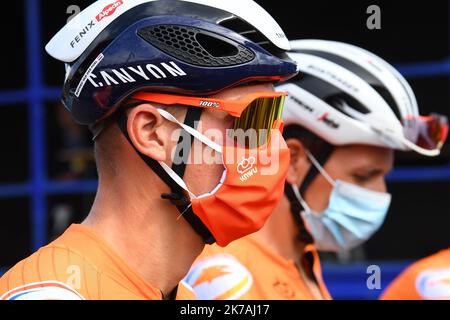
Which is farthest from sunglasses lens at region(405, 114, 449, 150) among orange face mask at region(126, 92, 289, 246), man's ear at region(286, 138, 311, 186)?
orange face mask at region(126, 92, 289, 246)

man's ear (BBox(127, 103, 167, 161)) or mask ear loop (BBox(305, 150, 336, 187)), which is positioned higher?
man's ear (BBox(127, 103, 167, 161))

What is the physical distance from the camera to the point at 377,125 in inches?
156

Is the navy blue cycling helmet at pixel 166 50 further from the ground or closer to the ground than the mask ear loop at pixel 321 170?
further from the ground

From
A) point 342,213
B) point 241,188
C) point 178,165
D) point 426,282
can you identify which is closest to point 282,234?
point 342,213

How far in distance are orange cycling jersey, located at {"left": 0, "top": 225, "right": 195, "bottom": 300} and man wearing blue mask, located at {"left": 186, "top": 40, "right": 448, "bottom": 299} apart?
1.49 meters

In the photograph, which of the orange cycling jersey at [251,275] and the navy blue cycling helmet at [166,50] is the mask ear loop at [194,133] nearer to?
the navy blue cycling helmet at [166,50]

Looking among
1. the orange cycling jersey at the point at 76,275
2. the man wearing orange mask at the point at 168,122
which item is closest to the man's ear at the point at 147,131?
the man wearing orange mask at the point at 168,122

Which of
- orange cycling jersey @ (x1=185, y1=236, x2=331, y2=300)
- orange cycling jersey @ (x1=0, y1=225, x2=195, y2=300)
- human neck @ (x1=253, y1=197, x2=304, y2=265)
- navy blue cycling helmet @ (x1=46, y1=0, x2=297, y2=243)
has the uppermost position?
navy blue cycling helmet @ (x1=46, y1=0, x2=297, y2=243)

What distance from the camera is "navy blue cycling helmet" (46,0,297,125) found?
248 centimetres

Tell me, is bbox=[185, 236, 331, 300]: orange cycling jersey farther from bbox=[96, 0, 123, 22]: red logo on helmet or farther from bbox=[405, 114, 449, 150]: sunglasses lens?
bbox=[96, 0, 123, 22]: red logo on helmet

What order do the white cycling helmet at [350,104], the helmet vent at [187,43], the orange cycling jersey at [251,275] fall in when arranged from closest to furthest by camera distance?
the helmet vent at [187,43] < the orange cycling jersey at [251,275] < the white cycling helmet at [350,104]

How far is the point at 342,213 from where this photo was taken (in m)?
4.09

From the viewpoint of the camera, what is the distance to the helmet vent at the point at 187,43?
8.14ft

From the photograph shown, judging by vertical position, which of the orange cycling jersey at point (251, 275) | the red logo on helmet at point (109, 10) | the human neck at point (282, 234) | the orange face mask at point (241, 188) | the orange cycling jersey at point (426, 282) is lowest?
the orange cycling jersey at point (426, 282)
